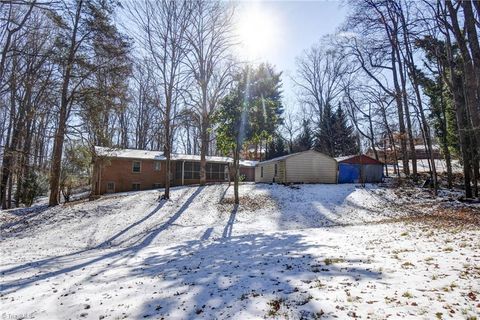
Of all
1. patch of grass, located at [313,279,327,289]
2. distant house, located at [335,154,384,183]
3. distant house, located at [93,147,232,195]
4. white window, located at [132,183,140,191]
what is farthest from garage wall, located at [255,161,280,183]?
patch of grass, located at [313,279,327,289]

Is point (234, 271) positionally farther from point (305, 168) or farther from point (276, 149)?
point (276, 149)

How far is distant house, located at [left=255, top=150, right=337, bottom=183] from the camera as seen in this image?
80.3 feet

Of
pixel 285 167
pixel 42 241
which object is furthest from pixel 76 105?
pixel 285 167

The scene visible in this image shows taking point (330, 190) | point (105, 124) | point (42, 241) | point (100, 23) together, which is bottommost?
point (42, 241)

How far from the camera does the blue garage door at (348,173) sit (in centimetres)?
2648

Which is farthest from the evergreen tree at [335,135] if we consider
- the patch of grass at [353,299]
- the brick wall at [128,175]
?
the patch of grass at [353,299]

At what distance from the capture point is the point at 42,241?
11352 millimetres

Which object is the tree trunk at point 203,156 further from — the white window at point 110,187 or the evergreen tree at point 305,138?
the evergreen tree at point 305,138

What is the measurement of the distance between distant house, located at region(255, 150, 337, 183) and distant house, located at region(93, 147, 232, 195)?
5.44 m

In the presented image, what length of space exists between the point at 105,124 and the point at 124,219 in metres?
6.27

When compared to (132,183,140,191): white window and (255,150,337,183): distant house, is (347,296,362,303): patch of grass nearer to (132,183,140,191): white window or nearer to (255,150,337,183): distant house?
(255,150,337,183): distant house

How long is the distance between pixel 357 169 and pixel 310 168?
4.91 metres

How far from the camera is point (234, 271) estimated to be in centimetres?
598

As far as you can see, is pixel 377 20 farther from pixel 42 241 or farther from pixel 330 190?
pixel 42 241
